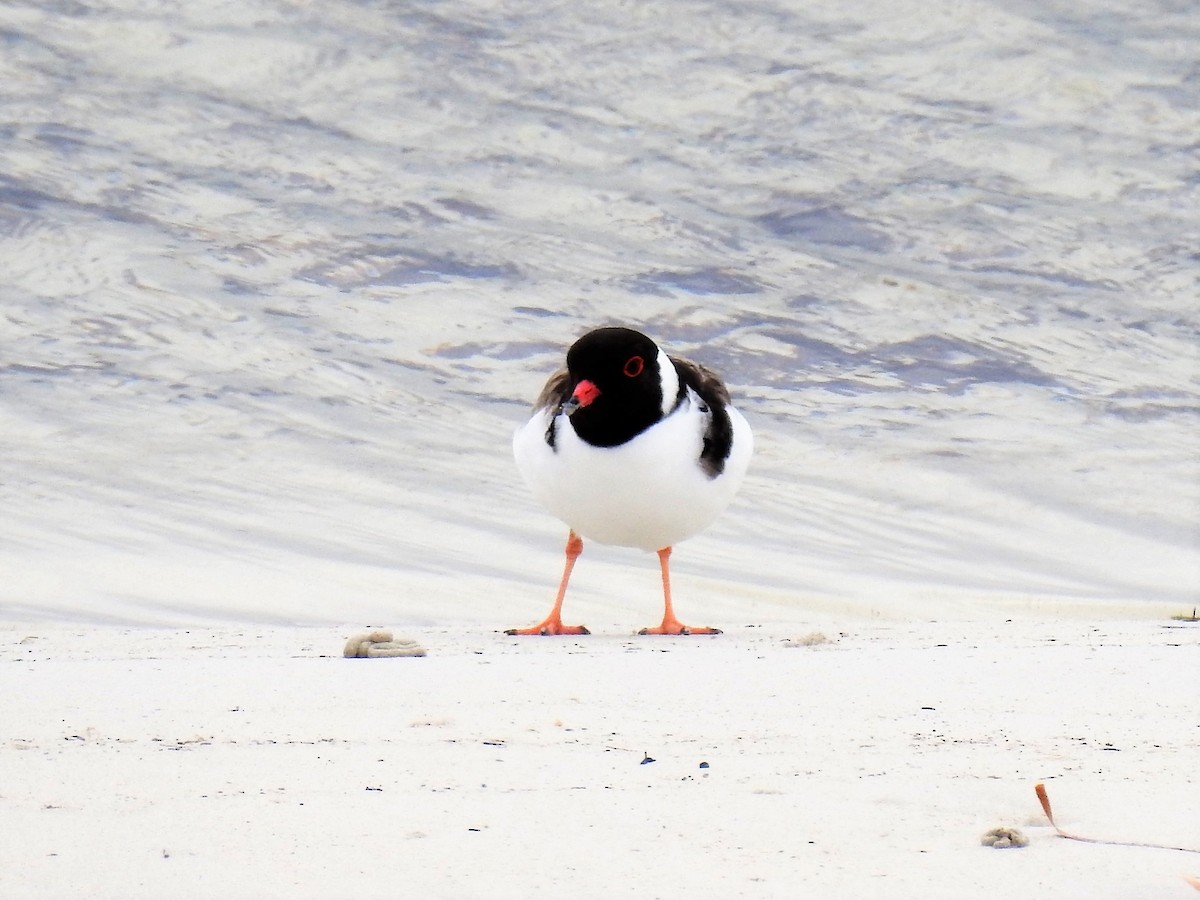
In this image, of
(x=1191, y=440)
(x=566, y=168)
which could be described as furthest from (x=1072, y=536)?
(x=566, y=168)

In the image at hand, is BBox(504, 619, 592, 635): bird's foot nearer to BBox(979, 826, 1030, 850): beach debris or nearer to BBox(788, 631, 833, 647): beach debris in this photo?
BBox(788, 631, 833, 647): beach debris

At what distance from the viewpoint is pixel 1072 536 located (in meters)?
9.32

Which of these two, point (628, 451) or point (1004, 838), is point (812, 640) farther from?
point (1004, 838)

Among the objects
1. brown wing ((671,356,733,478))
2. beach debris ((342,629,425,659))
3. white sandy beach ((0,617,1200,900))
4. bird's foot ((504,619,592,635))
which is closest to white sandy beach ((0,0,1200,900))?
white sandy beach ((0,617,1200,900))

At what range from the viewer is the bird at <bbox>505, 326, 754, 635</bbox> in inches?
253

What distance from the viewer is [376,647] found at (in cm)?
528

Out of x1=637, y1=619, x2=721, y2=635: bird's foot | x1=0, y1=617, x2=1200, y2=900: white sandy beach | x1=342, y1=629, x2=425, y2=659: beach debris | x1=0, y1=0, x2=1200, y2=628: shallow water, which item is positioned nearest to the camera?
x1=0, y1=617, x2=1200, y2=900: white sandy beach

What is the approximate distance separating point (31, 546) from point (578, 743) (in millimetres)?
5089

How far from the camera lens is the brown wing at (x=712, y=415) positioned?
21.8ft

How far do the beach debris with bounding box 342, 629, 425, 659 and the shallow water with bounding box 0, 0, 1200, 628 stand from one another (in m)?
1.90

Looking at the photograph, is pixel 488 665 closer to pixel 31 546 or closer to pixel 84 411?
pixel 31 546

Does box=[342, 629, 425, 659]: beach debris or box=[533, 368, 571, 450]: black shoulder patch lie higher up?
box=[533, 368, 571, 450]: black shoulder patch

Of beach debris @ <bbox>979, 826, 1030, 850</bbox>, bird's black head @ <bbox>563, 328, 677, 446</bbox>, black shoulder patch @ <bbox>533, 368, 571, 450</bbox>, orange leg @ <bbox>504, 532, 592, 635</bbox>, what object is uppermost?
beach debris @ <bbox>979, 826, 1030, 850</bbox>

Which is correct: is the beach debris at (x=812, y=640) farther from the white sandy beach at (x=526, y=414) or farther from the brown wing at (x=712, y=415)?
the brown wing at (x=712, y=415)
